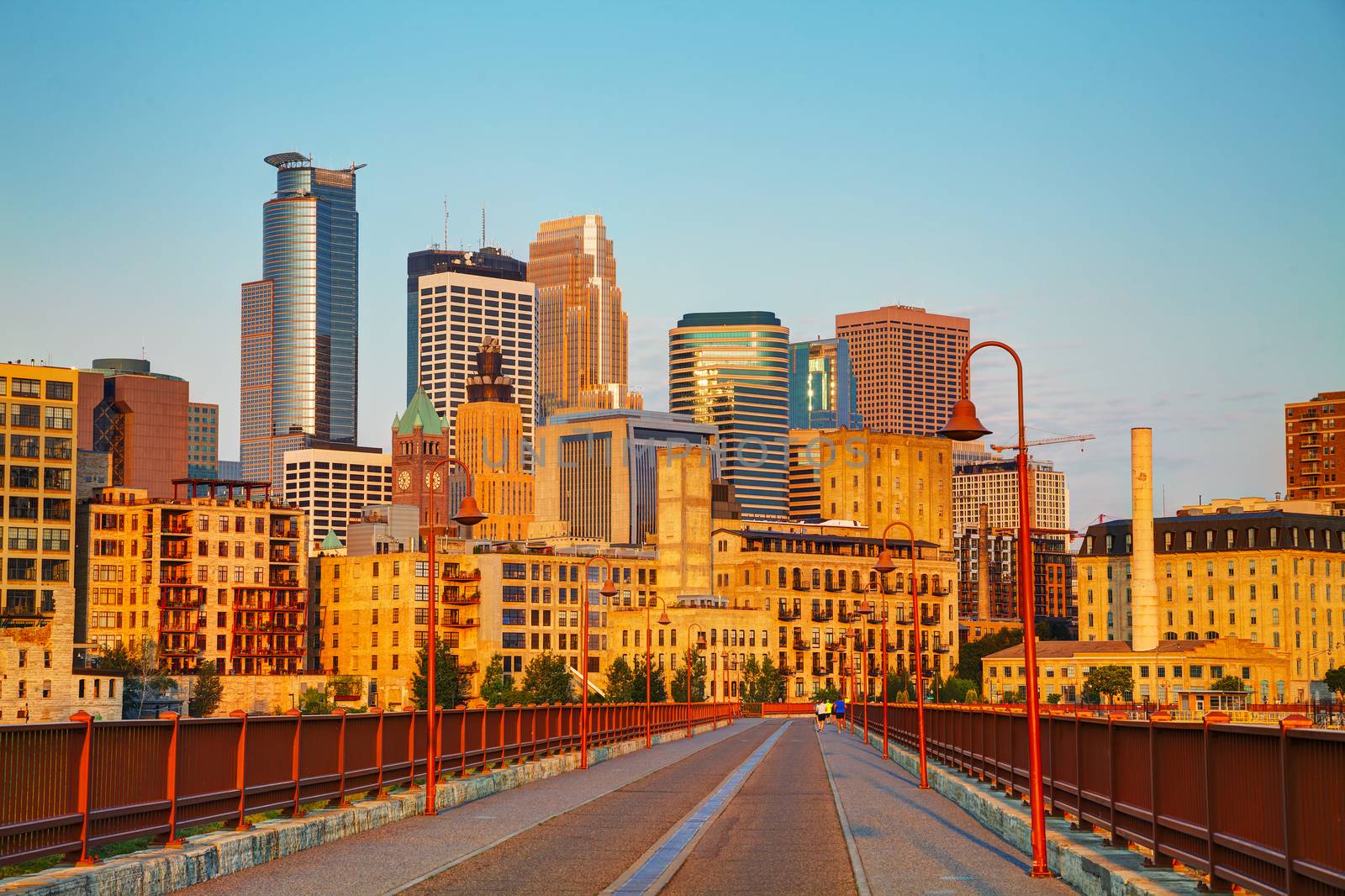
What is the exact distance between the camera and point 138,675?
600 feet

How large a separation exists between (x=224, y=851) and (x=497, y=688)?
543ft

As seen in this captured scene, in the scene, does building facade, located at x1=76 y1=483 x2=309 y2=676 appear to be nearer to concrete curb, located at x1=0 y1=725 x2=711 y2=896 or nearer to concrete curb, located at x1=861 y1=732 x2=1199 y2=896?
concrete curb, located at x1=0 y1=725 x2=711 y2=896

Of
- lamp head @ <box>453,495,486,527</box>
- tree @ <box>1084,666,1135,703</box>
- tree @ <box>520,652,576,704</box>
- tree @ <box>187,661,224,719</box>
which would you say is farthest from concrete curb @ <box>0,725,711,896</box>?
tree @ <box>1084,666,1135,703</box>

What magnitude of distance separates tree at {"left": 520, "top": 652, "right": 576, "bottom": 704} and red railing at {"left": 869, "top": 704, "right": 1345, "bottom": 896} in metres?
149

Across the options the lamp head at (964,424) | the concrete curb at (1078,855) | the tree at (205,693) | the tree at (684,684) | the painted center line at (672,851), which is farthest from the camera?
the tree at (684,684)

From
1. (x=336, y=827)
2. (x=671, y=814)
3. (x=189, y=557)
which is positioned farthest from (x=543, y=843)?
(x=189, y=557)

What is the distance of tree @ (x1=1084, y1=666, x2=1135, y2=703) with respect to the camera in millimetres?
191625

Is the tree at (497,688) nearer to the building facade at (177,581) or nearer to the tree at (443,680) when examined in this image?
the tree at (443,680)

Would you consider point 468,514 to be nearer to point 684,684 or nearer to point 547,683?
point 547,683

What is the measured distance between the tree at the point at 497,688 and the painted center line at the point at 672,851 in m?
140

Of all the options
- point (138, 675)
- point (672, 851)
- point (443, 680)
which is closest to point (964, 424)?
point (672, 851)

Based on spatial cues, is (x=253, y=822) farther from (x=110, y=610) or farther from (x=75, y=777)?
(x=110, y=610)

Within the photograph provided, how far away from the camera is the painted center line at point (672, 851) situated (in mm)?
22828

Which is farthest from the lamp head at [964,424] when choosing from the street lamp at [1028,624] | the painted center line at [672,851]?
the painted center line at [672,851]
